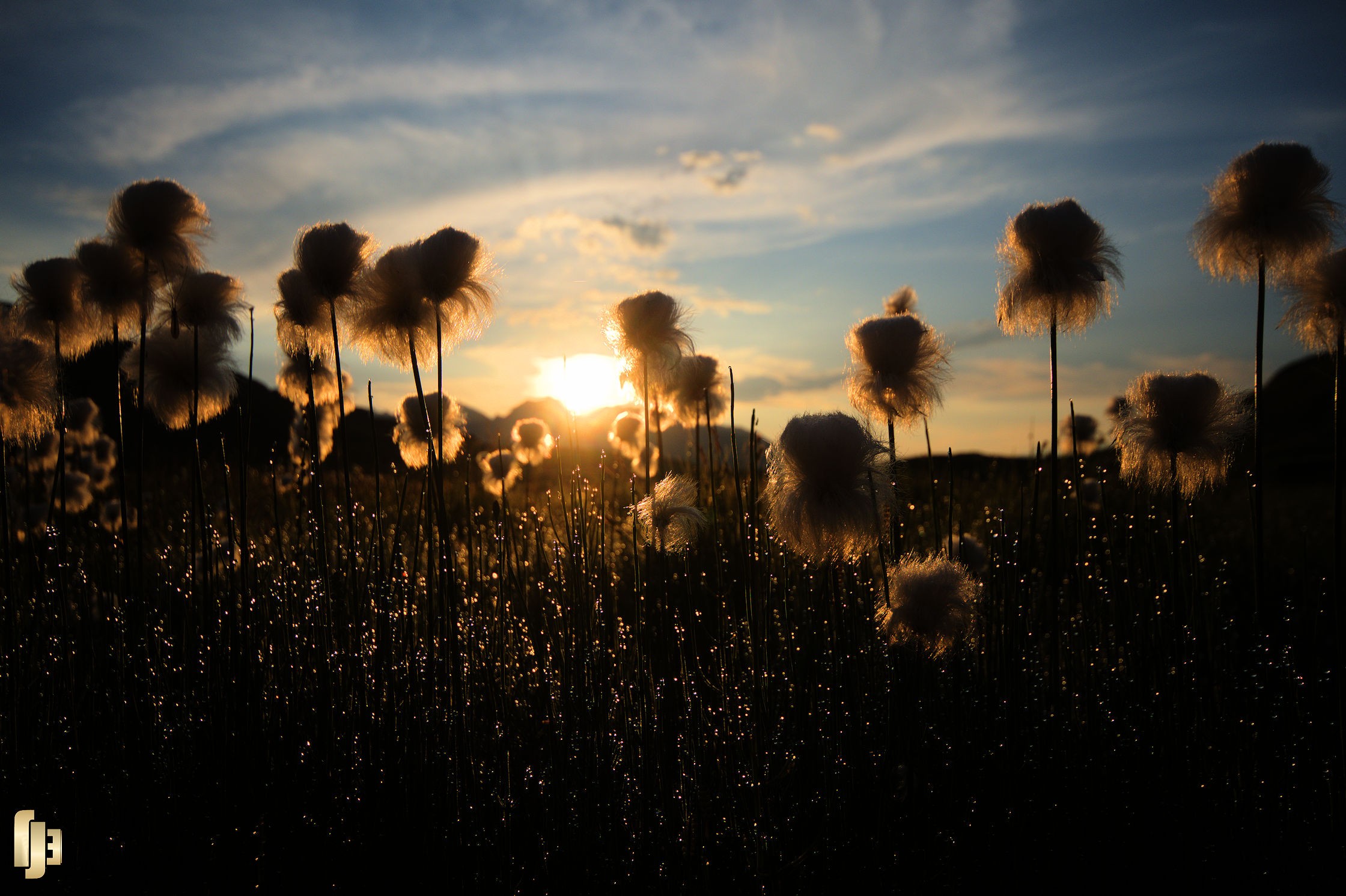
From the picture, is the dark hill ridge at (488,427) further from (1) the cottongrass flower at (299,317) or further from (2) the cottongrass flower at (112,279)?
(2) the cottongrass flower at (112,279)

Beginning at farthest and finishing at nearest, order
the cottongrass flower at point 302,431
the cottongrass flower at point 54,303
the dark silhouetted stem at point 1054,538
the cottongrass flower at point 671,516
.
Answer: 1. the cottongrass flower at point 302,431
2. the cottongrass flower at point 54,303
3. the cottongrass flower at point 671,516
4. the dark silhouetted stem at point 1054,538

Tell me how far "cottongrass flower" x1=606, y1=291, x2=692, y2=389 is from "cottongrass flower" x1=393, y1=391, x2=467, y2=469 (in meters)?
1.31

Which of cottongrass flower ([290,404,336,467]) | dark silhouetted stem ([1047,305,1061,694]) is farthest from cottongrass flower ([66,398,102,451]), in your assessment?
dark silhouetted stem ([1047,305,1061,694])

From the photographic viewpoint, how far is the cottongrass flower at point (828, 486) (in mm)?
2533

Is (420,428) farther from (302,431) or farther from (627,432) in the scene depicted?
(627,432)

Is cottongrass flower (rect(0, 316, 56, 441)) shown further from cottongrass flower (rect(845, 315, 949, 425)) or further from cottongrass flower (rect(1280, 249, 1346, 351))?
cottongrass flower (rect(1280, 249, 1346, 351))

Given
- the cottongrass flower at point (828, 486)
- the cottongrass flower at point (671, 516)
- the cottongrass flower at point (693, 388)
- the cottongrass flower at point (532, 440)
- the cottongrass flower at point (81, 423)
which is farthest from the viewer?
the cottongrass flower at point (532, 440)

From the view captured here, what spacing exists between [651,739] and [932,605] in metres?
0.98

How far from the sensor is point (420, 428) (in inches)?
→ 195

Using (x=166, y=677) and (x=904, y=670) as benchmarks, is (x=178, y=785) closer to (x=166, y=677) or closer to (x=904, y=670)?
(x=166, y=677)

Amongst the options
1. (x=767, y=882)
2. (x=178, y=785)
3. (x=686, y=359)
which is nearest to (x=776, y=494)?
(x=767, y=882)

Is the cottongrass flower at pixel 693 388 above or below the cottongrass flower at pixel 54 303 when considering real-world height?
below

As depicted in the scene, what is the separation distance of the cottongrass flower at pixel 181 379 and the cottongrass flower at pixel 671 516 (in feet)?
7.99

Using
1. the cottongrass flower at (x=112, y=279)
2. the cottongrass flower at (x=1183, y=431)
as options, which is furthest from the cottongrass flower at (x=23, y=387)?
the cottongrass flower at (x=1183, y=431)
